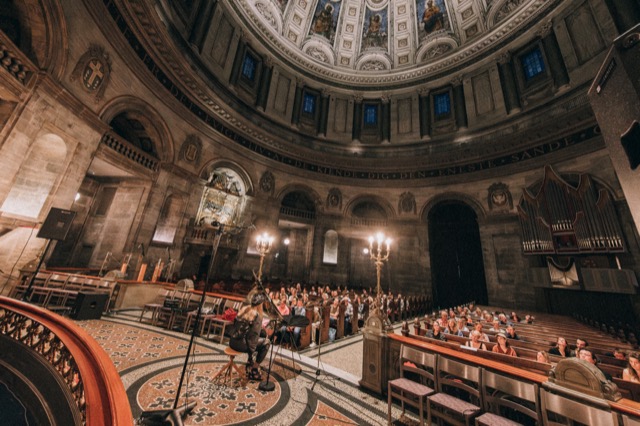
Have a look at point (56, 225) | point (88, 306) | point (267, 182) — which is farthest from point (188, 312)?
point (267, 182)

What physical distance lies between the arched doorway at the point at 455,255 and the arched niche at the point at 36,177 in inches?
700

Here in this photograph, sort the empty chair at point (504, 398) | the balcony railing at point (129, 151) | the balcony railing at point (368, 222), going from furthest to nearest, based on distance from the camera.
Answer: the balcony railing at point (368, 222) < the balcony railing at point (129, 151) < the empty chair at point (504, 398)

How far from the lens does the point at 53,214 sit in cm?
497

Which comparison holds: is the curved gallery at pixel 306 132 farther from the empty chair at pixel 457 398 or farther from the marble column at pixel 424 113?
the empty chair at pixel 457 398

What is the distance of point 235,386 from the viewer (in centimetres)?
383

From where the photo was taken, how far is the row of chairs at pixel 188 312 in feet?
20.5

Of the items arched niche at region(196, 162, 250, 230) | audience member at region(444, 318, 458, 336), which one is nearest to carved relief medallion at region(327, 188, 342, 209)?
arched niche at region(196, 162, 250, 230)

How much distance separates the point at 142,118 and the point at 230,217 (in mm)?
6167

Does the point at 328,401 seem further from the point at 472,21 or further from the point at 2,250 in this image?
the point at 472,21

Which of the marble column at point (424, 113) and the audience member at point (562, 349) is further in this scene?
the marble column at point (424, 113)

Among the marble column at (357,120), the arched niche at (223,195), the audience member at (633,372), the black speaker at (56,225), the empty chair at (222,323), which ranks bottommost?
the empty chair at (222,323)

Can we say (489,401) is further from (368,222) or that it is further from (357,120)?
(357,120)

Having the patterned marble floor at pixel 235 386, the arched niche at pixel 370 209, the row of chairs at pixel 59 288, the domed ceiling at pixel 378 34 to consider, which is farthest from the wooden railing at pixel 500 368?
the domed ceiling at pixel 378 34

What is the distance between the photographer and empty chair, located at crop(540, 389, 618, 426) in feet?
6.40
